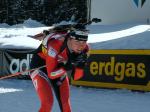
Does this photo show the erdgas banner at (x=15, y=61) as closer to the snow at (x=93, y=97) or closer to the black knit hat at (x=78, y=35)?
the snow at (x=93, y=97)

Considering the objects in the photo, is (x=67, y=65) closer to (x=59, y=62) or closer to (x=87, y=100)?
(x=59, y=62)

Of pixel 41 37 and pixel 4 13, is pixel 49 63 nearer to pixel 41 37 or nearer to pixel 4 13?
pixel 41 37

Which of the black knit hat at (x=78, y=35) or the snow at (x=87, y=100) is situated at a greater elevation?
the black knit hat at (x=78, y=35)

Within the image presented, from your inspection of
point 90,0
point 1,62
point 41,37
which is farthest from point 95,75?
→ point 90,0

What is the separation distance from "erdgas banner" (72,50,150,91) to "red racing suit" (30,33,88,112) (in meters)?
4.84

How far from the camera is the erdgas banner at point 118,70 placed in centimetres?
1008

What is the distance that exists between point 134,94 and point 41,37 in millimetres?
4653

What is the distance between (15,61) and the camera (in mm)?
13078

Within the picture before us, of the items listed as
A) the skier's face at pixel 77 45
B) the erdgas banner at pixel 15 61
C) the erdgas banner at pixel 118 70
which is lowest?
the erdgas banner at pixel 15 61

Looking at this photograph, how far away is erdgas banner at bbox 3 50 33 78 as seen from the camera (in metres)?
12.8

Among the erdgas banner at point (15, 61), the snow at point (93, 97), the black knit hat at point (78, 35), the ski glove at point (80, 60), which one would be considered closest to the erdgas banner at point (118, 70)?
the snow at point (93, 97)

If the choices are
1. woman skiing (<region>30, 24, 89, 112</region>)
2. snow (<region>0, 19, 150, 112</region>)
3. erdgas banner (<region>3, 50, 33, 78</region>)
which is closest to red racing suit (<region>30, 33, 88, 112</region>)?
woman skiing (<region>30, 24, 89, 112</region>)

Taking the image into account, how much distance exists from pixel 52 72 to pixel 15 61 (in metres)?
8.21

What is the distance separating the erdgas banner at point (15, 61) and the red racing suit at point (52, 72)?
707 cm
